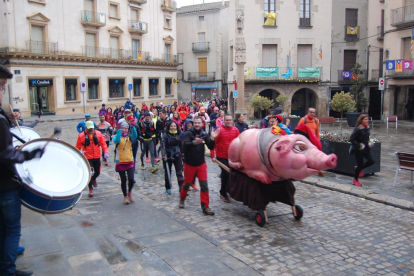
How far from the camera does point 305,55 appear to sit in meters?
30.5

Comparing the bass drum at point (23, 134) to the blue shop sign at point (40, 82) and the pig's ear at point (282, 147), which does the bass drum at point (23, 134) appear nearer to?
the pig's ear at point (282, 147)

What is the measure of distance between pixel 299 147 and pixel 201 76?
4065 centimetres

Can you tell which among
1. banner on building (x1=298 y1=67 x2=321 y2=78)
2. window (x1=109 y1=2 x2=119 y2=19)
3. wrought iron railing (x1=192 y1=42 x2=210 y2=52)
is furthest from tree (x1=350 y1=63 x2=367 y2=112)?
window (x1=109 y1=2 x2=119 y2=19)

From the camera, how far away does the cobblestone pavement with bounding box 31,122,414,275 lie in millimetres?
5406

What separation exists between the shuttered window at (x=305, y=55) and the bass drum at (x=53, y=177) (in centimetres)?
2746

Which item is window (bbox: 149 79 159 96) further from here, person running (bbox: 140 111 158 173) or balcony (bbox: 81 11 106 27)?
person running (bbox: 140 111 158 173)

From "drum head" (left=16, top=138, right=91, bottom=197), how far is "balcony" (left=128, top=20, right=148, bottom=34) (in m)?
35.8

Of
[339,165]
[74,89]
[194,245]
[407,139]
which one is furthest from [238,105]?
[74,89]

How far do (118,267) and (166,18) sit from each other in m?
41.2

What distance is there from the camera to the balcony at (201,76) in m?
45.3

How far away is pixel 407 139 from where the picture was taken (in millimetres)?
18516

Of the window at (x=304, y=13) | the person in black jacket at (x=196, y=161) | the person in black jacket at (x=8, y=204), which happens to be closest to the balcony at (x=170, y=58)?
the window at (x=304, y=13)

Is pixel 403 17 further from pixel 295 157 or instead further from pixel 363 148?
pixel 295 157

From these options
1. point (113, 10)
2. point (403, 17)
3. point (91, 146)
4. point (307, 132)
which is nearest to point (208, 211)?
point (91, 146)
